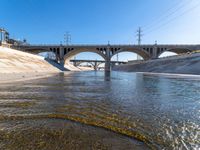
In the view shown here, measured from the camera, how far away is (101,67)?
7185 inches

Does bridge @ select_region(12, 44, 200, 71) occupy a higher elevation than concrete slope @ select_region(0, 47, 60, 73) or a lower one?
higher

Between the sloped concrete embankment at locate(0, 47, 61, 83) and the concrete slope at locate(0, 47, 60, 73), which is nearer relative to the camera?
the sloped concrete embankment at locate(0, 47, 61, 83)

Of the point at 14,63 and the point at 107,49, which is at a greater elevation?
the point at 107,49

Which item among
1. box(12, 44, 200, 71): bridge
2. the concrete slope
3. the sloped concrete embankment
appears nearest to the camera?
the sloped concrete embankment

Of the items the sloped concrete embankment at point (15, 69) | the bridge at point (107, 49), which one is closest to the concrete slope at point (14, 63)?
the sloped concrete embankment at point (15, 69)

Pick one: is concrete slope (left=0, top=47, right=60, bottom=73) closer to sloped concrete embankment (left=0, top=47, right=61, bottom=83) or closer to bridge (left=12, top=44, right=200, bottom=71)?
sloped concrete embankment (left=0, top=47, right=61, bottom=83)

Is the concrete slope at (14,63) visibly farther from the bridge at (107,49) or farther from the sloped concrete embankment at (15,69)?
the bridge at (107,49)

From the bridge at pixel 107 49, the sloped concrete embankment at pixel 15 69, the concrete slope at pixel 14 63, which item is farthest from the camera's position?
the bridge at pixel 107 49

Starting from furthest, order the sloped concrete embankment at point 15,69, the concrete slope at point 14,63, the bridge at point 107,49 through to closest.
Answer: the bridge at point 107,49 → the concrete slope at point 14,63 → the sloped concrete embankment at point 15,69

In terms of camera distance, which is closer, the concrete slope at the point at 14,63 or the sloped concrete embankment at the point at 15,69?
the sloped concrete embankment at the point at 15,69

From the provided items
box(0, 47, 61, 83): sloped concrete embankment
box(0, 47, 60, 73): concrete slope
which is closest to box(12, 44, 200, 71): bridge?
box(0, 47, 60, 73): concrete slope

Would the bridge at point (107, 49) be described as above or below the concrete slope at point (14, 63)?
above

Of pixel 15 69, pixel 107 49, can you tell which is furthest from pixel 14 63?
pixel 107 49

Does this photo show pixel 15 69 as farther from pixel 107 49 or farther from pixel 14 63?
pixel 107 49
